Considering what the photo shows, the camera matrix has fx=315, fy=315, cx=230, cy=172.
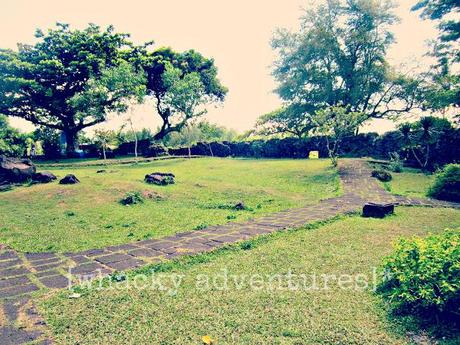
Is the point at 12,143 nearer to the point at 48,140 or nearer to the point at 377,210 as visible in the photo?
the point at 48,140

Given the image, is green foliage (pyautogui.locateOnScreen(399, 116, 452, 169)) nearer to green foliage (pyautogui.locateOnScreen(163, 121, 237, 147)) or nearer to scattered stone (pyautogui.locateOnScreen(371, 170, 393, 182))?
scattered stone (pyautogui.locateOnScreen(371, 170, 393, 182))

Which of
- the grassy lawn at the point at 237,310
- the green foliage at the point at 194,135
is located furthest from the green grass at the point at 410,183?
the green foliage at the point at 194,135

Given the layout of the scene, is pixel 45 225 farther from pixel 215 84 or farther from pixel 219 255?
pixel 215 84

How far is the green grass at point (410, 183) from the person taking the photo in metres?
11.5

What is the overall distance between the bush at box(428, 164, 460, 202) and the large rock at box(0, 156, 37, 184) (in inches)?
593

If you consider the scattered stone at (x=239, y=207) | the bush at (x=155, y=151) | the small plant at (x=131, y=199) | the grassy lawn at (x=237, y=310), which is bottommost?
the grassy lawn at (x=237, y=310)

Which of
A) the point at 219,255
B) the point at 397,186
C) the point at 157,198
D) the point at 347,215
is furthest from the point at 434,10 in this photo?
the point at 219,255

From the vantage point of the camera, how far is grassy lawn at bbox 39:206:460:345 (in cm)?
270

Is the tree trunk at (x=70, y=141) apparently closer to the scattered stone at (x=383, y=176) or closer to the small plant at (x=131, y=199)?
the small plant at (x=131, y=199)

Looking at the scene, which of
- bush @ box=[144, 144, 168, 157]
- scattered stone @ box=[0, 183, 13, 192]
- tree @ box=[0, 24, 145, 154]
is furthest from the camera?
bush @ box=[144, 144, 168, 157]

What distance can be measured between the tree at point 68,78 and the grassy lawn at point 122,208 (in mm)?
16179

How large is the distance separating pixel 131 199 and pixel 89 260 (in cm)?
507

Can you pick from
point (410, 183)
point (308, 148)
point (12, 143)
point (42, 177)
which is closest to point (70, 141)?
point (12, 143)

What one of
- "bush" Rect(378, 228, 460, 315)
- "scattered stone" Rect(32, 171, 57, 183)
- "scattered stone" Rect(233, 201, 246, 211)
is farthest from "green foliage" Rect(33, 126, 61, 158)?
"bush" Rect(378, 228, 460, 315)
